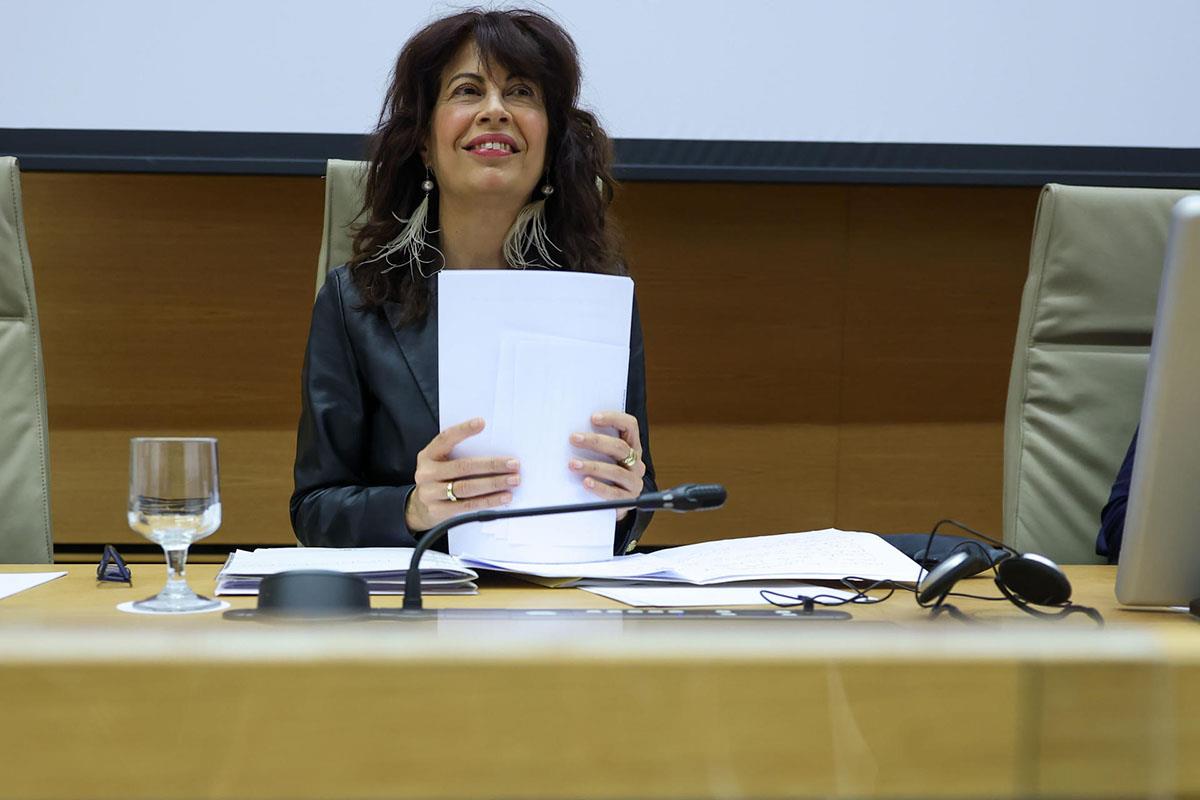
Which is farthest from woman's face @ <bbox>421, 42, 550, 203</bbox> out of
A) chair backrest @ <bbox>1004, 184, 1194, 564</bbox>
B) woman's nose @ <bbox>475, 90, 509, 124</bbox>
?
chair backrest @ <bbox>1004, 184, 1194, 564</bbox>

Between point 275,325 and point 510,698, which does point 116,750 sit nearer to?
point 510,698

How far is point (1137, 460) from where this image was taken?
0.85 metres

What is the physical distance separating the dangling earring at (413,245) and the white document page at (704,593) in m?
0.70

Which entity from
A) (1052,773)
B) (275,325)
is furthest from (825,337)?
(1052,773)

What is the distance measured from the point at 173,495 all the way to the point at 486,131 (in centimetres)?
76

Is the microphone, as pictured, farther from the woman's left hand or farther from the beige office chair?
the beige office chair

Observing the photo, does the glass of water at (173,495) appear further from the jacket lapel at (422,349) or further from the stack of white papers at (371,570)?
the jacket lapel at (422,349)

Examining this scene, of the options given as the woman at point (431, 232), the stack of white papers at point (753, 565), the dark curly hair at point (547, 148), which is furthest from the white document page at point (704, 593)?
the dark curly hair at point (547, 148)

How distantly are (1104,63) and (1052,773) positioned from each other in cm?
213

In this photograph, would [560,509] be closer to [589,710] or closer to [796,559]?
[796,559]

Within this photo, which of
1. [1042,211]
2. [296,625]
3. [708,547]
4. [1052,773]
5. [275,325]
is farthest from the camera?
[275,325]

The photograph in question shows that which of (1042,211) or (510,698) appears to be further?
(1042,211)

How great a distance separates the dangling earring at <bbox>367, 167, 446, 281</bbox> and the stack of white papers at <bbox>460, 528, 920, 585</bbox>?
0.60 meters

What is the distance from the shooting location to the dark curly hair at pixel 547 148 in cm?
159
